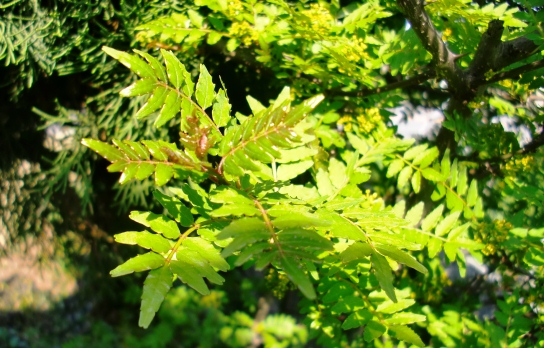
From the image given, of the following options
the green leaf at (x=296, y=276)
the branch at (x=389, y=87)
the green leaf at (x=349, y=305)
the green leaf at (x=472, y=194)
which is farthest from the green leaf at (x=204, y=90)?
the green leaf at (x=472, y=194)

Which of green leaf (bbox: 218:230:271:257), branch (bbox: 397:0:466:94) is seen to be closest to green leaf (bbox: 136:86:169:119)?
green leaf (bbox: 218:230:271:257)

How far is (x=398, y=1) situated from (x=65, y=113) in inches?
49.4

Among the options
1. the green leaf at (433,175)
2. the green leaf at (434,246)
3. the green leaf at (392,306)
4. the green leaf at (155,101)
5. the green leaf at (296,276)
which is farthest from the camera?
the green leaf at (433,175)

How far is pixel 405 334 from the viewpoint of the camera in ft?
3.43

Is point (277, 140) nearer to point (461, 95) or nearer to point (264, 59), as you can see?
point (264, 59)

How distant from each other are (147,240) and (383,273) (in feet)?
1.30

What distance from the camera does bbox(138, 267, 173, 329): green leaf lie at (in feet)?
2.27

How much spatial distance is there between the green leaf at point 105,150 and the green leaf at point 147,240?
0.48 feet

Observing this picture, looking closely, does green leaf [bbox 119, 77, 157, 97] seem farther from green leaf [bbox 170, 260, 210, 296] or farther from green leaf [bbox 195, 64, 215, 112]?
green leaf [bbox 170, 260, 210, 296]

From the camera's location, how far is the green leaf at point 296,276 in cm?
65

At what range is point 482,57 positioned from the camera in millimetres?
1205

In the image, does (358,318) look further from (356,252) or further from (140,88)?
(140,88)

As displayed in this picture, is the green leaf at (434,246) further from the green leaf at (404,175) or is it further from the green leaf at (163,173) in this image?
the green leaf at (163,173)

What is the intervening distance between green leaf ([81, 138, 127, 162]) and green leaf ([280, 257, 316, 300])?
0.31 m
